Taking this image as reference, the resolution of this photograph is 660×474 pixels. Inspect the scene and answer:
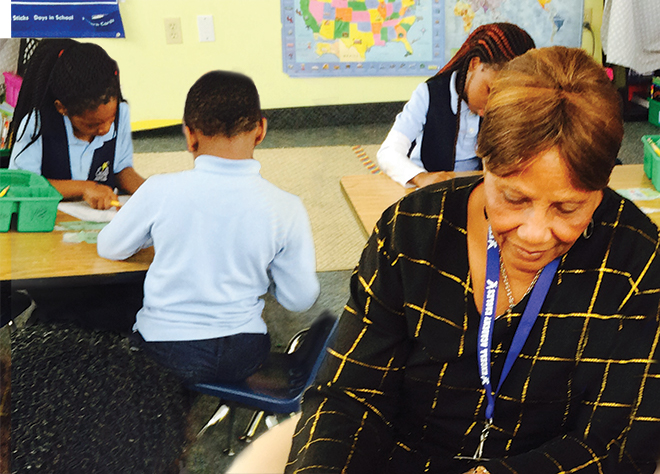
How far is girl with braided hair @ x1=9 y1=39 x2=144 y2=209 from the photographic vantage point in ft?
3.41

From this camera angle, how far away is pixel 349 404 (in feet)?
2.69

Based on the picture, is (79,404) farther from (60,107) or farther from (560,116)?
(560,116)

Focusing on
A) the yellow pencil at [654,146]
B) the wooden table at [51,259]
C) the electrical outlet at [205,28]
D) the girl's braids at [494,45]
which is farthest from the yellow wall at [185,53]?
the yellow pencil at [654,146]

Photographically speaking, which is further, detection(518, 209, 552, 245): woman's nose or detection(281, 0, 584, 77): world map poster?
detection(281, 0, 584, 77): world map poster

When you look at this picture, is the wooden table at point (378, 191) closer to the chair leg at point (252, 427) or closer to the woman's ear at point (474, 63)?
the woman's ear at point (474, 63)

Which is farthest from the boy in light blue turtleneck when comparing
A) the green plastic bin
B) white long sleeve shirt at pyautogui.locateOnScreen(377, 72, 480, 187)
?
white long sleeve shirt at pyautogui.locateOnScreen(377, 72, 480, 187)

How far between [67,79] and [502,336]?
0.83 meters

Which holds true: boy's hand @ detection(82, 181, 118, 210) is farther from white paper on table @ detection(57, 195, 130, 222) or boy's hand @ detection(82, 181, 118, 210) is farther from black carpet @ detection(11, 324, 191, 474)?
black carpet @ detection(11, 324, 191, 474)

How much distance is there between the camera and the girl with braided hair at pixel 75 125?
1038mm

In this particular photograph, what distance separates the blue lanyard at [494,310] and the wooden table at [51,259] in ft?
2.06

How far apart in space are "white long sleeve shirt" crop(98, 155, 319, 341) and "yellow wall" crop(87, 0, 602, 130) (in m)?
0.13

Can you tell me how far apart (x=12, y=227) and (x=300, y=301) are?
56cm

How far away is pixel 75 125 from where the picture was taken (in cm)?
108

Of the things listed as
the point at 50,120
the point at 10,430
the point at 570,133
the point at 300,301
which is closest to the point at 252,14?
the point at 50,120
